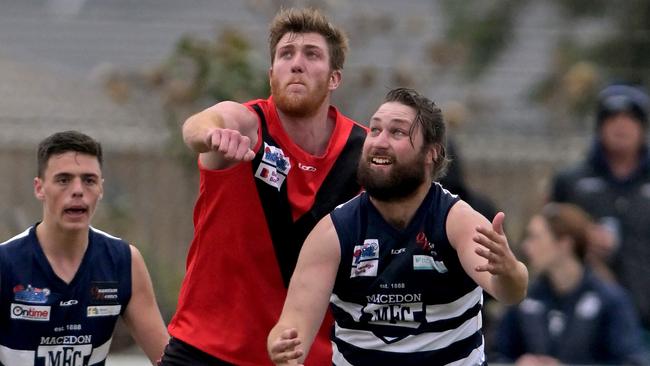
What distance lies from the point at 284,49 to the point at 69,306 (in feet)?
4.94

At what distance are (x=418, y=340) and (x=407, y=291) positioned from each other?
20cm

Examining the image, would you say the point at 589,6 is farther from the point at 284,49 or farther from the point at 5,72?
the point at 284,49

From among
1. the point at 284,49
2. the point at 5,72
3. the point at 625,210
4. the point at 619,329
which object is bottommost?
the point at 619,329

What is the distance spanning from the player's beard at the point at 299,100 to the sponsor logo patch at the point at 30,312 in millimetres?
1391

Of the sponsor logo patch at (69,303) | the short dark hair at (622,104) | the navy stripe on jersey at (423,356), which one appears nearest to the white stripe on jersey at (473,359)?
the navy stripe on jersey at (423,356)

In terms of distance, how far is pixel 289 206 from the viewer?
6.13m

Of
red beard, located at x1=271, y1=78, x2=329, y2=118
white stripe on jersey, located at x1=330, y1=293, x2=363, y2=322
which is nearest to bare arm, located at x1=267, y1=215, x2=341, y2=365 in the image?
white stripe on jersey, located at x1=330, y1=293, x2=363, y2=322

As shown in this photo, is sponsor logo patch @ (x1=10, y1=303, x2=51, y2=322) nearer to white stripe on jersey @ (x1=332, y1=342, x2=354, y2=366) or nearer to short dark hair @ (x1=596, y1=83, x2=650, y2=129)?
white stripe on jersey @ (x1=332, y1=342, x2=354, y2=366)

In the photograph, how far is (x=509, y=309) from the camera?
27.1 feet

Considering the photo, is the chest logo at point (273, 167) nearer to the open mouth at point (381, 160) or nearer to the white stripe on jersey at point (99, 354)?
the open mouth at point (381, 160)

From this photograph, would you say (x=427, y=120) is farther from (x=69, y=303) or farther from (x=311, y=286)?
(x=69, y=303)

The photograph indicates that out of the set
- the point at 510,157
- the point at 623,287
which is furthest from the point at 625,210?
the point at 510,157

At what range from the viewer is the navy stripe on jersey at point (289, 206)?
6105 mm

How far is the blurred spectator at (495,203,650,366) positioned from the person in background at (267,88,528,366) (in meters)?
2.29
